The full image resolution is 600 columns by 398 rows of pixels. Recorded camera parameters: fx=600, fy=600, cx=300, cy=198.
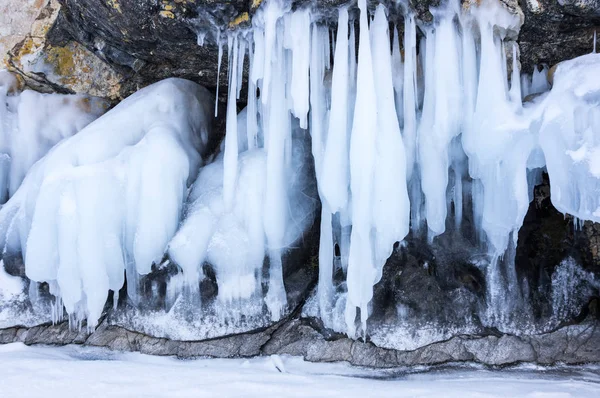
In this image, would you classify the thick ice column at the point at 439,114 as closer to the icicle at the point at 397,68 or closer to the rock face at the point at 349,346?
the icicle at the point at 397,68

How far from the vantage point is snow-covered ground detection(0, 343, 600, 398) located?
12.4 feet

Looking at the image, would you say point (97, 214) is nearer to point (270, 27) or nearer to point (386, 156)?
point (270, 27)

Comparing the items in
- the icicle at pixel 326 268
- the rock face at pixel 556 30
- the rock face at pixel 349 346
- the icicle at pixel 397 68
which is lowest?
the rock face at pixel 349 346

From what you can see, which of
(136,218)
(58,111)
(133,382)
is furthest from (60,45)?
(133,382)

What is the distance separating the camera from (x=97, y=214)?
4852 mm

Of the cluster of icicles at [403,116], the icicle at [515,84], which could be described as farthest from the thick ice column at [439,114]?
the icicle at [515,84]

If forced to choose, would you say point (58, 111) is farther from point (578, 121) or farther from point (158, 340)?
point (578, 121)

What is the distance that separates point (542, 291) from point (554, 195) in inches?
52.9

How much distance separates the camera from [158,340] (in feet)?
16.9

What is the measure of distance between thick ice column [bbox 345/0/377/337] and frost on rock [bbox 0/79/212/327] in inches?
63.3

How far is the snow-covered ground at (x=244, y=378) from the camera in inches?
148

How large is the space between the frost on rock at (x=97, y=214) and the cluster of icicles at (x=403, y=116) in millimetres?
1084

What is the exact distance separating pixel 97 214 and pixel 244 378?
1808 millimetres

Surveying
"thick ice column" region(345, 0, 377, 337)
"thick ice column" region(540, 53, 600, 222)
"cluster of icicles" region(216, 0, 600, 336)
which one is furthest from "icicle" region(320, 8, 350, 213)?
"thick ice column" region(540, 53, 600, 222)
